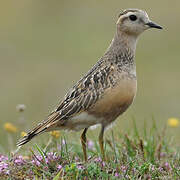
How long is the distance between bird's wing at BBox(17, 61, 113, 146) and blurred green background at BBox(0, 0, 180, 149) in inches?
210

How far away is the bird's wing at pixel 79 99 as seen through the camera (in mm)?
7160

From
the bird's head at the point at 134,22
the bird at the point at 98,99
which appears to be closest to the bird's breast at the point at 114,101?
the bird at the point at 98,99

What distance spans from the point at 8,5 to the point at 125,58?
50.4 ft

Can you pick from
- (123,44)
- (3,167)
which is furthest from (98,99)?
(3,167)

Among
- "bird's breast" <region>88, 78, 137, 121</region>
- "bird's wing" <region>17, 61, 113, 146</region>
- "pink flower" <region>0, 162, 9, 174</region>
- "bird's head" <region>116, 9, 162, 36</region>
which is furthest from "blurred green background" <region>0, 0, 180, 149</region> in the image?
"pink flower" <region>0, 162, 9, 174</region>

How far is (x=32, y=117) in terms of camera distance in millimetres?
14531

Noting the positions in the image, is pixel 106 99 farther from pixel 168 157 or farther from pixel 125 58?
pixel 168 157

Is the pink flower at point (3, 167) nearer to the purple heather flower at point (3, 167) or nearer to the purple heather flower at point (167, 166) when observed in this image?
the purple heather flower at point (3, 167)

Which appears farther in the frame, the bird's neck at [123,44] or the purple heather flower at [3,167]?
the bird's neck at [123,44]

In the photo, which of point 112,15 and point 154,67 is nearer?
point 154,67

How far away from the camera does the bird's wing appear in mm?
7160

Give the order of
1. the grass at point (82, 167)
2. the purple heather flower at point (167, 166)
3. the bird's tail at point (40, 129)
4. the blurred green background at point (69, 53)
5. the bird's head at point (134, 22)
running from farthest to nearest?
the blurred green background at point (69, 53) → the bird's head at point (134, 22) → the bird's tail at point (40, 129) → the purple heather flower at point (167, 166) → the grass at point (82, 167)

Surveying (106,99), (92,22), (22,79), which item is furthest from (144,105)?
(106,99)

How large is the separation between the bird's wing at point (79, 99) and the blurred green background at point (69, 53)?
5.33m
